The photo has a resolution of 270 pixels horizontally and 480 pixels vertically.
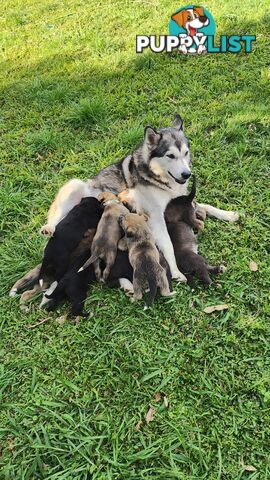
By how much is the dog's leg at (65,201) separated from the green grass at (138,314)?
8.0 inches

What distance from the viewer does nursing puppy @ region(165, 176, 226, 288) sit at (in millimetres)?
3525

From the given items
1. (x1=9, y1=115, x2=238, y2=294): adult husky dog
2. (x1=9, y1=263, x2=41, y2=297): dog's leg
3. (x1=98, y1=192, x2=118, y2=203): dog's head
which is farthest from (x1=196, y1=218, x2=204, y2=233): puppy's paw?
(x1=9, y1=263, x2=41, y2=297): dog's leg

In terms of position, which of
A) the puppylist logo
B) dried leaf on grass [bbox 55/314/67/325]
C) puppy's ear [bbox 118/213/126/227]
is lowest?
dried leaf on grass [bbox 55/314/67/325]

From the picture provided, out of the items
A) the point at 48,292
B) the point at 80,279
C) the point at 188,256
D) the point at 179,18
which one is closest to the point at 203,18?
the point at 179,18

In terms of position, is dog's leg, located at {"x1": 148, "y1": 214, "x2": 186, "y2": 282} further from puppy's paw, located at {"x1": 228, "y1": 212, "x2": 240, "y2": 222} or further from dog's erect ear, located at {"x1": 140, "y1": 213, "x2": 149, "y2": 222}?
puppy's paw, located at {"x1": 228, "y1": 212, "x2": 240, "y2": 222}

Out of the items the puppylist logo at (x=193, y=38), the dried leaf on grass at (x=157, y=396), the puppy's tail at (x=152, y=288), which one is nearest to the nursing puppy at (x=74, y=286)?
the puppy's tail at (x=152, y=288)

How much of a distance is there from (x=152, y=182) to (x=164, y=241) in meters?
0.67

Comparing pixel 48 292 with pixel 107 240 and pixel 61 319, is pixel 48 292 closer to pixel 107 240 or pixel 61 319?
→ pixel 61 319

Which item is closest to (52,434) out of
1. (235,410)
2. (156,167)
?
(235,410)

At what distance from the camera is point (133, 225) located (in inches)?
140

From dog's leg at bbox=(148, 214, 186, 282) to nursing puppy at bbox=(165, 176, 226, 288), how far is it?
→ 42 millimetres

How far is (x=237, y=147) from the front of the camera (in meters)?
4.84

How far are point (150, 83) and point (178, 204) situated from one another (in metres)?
2.77

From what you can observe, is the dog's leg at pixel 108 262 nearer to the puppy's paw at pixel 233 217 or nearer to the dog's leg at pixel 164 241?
the dog's leg at pixel 164 241
